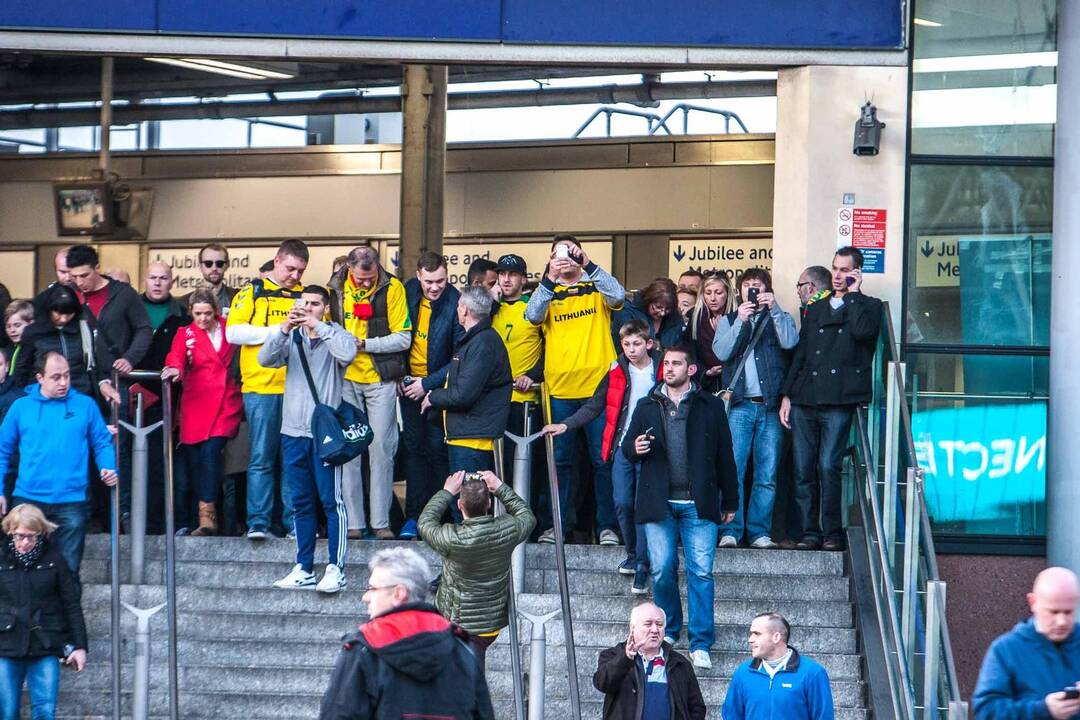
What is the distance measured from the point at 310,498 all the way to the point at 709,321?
9.37 feet

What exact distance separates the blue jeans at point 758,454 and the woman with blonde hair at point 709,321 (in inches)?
12.5

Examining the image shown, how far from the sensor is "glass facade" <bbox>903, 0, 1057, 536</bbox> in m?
12.0

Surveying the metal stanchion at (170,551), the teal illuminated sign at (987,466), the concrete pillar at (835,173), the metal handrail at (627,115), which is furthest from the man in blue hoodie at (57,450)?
the metal handrail at (627,115)

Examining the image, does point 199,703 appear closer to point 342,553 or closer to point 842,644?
point 342,553

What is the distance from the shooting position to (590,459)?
11.2 m

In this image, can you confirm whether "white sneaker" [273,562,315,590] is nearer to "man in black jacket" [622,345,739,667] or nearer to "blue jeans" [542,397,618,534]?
"blue jeans" [542,397,618,534]

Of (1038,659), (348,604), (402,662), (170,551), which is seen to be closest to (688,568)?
(348,604)

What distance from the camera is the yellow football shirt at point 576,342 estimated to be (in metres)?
11.1

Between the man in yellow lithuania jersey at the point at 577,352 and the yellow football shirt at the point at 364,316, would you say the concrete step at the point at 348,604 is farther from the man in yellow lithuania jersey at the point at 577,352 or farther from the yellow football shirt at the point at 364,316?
the yellow football shirt at the point at 364,316

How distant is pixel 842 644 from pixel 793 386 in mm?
1655

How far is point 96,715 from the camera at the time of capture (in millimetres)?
9938

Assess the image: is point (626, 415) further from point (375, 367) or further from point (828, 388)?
point (375, 367)

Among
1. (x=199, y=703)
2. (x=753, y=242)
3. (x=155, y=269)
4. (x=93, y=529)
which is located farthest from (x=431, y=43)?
(x=753, y=242)

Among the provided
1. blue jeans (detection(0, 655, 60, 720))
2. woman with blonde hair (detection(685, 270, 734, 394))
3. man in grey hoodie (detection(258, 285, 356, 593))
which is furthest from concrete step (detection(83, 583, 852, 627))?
woman with blonde hair (detection(685, 270, 734, 394))
